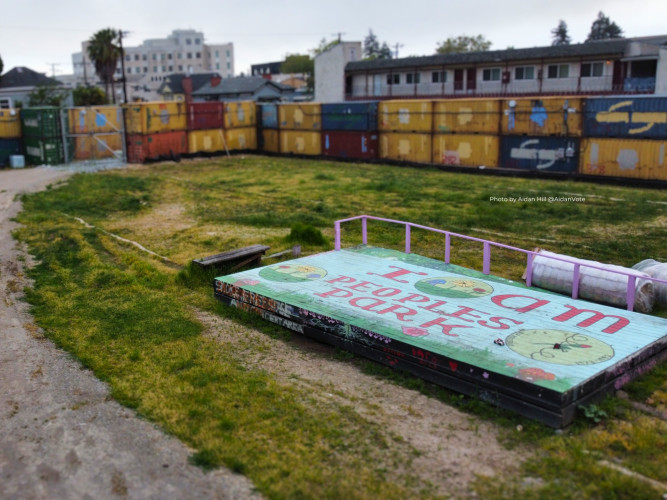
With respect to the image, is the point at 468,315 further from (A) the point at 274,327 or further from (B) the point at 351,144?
(B) the point at 351,144

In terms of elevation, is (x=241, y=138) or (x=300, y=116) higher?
(x=300, y=116)

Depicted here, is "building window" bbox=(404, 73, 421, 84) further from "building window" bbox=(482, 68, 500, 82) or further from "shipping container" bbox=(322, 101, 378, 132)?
"shipping container" bbox=(322, 101, 378, 132)

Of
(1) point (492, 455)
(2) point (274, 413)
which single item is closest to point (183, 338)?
(2) point (274, 413)

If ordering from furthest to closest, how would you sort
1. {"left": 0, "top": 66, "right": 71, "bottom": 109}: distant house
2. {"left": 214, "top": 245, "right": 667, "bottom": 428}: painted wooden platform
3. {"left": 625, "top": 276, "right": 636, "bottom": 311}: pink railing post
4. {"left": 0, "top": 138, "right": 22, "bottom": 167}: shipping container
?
{"left": 0, "top": 66, "right": 71, "bottom": 109}: distant house, {"left": 0, "top": 138, "right": 22, "bottom": 167}: shipping container, {"left": 625, "top": 276, "right": 636, "bottom": 311}: pink railing post, {"left": 214, "top": 245, "right": 667, "bottom": 428}: painted wooden platform

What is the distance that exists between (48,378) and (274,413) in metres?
3.09

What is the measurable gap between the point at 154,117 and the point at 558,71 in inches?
1159

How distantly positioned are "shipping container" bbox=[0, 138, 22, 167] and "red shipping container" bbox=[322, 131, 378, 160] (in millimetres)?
14961

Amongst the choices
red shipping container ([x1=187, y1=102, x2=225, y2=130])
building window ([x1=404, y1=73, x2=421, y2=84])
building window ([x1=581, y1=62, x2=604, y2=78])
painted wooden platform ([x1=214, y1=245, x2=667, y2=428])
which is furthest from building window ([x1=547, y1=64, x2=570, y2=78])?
painted wooden platform ([x1=214, y1=245, x2=667, y2=428])

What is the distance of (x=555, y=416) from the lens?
6688mm

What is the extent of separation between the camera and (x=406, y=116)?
103ft

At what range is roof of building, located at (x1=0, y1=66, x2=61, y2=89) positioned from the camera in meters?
60.7

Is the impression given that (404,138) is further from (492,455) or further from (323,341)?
(492,455)

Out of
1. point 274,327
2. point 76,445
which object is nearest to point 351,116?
point 274,327

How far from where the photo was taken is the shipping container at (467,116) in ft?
91.9
